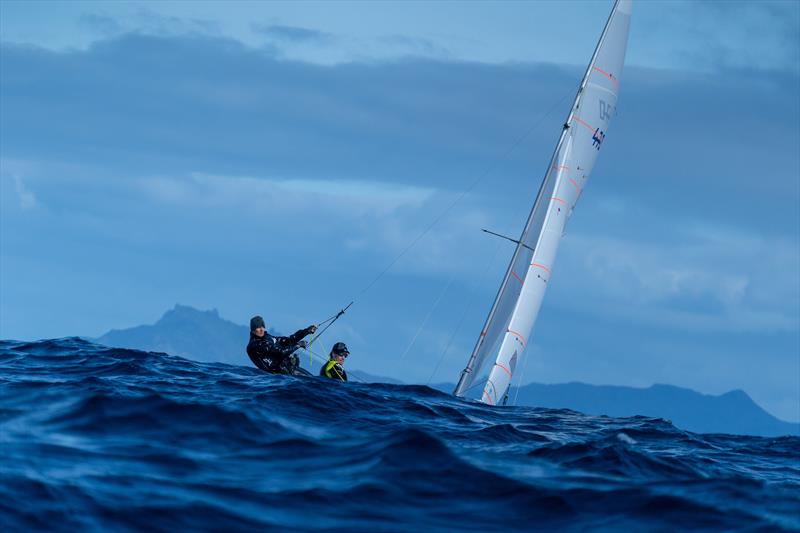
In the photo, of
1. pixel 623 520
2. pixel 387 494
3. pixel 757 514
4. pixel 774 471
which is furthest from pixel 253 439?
pixel 774 471

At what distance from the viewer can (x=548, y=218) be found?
34.1m

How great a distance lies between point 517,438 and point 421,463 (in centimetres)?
442

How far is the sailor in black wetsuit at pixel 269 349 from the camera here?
76.9ft

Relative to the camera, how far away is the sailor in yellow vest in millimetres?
23562

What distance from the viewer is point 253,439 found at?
14570mm

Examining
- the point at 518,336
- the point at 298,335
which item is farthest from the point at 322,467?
the point at 518,336

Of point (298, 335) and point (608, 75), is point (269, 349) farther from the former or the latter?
point (608, 75)

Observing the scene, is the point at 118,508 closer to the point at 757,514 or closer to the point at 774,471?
the point at 757,514

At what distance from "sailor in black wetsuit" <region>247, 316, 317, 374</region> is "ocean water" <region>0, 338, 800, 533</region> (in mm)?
2813

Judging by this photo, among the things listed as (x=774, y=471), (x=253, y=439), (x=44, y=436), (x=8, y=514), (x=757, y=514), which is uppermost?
(x=774, y=471)

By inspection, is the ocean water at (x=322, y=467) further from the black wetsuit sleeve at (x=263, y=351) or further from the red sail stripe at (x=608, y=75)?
the red sail stripe at (x=608, y=75)

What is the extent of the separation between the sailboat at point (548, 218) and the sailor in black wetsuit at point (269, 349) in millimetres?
9002

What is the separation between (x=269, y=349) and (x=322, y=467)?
10.6 meters

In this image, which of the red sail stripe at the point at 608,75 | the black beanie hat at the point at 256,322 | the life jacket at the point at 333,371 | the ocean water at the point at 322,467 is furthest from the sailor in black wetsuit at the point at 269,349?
the red sail stripe at the point at 608,75
